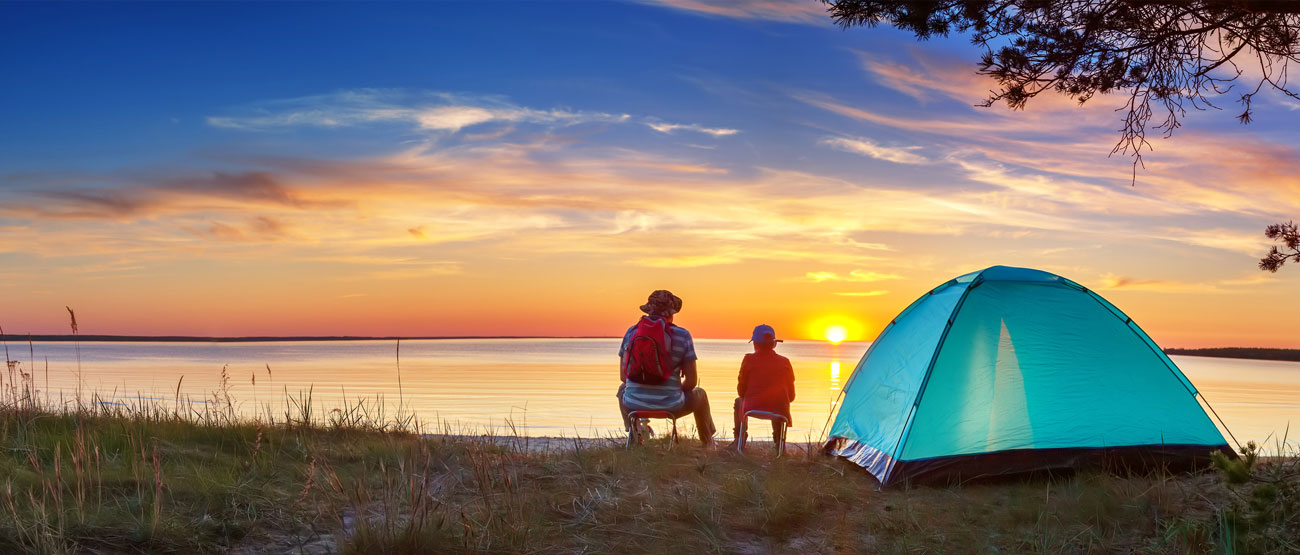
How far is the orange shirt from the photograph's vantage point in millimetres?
8727

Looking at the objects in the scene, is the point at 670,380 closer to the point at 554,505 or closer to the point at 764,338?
the point at 764,338

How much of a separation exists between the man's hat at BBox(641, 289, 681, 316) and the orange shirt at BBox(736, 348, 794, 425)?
95cm

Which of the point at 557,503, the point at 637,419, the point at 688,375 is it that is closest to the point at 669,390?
the point at 688,375

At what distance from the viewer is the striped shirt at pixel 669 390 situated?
876cm

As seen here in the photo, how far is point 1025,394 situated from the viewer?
784 cm

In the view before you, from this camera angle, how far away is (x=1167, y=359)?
8219 mm

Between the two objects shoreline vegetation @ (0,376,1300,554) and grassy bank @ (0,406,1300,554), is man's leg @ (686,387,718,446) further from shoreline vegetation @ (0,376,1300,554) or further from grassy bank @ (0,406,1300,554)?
grassy bank @ (0,406,1300,554)

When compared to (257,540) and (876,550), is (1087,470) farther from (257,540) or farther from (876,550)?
(257,540)

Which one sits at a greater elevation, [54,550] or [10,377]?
[10,377]

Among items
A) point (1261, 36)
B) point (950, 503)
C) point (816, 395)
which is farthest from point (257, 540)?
point (816, 395)

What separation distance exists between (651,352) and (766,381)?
1240 mm

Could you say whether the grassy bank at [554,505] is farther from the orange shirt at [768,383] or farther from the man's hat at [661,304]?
the man's hat at [661,304]

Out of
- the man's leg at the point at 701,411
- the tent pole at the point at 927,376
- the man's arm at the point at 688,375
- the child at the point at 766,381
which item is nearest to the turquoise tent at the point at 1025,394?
the tent pole at the point at 927,376

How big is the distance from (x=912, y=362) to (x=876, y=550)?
3148mm
